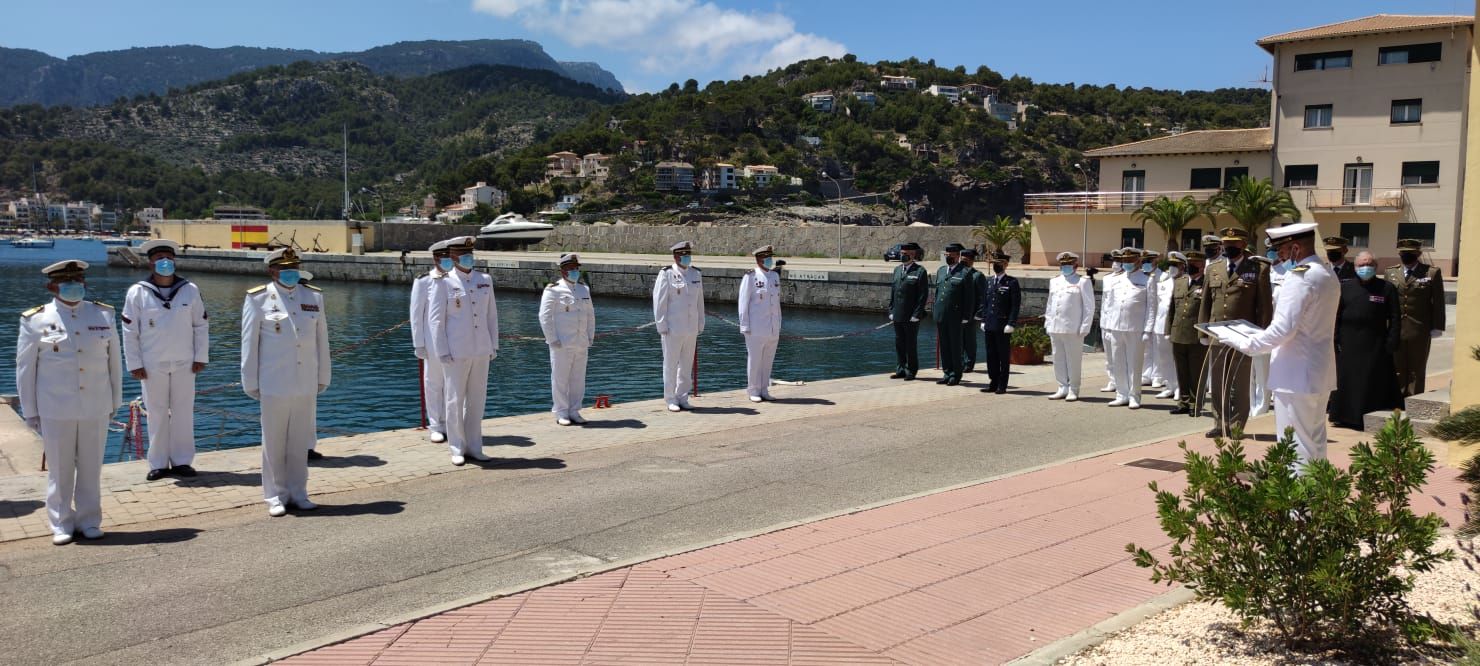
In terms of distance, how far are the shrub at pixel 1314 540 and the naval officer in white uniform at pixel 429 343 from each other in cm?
693

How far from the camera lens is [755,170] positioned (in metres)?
120

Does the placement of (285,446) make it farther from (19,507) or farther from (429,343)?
(429,343)

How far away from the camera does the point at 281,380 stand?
7582mm

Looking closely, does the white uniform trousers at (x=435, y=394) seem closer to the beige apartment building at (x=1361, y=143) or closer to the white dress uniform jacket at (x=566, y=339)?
the white dress uniform jacket at (x=566, y=339)

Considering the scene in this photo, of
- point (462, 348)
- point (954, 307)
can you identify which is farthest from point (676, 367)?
point (954, 307)

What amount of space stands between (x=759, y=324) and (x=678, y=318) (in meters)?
1.32

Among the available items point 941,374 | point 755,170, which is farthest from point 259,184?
point 941,374

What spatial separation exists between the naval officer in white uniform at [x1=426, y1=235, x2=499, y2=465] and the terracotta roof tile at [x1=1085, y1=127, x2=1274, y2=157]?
1817 inches

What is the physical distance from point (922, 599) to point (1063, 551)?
4.50ft

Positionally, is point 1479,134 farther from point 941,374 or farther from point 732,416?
point 941,374

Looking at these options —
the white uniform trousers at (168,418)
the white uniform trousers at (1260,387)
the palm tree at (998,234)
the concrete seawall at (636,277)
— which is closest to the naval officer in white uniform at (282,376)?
the white uniform trousers at (168,418)

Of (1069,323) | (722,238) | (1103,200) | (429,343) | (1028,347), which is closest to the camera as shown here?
(429,343)

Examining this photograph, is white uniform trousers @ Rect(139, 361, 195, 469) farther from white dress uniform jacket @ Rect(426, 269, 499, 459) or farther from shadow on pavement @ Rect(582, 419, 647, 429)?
shadow on pavement @ Rect(582, 419, 647, 429)

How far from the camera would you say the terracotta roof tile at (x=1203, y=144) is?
4772 cm
